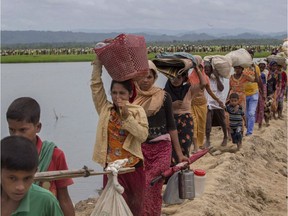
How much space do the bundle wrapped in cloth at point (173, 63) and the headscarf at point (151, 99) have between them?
0.96 meters

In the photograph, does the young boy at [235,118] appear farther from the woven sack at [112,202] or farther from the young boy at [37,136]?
the young boy at [37,136]

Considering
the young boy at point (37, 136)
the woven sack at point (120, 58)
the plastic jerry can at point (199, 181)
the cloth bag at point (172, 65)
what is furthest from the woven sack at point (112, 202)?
the plastic jerry can at point (199, 181)

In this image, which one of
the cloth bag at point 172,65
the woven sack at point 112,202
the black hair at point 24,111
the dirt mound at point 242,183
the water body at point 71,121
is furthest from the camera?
the water body at point 71,121

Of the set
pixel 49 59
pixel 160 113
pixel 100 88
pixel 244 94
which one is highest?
pixel 100 88

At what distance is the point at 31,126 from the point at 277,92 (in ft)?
38.8

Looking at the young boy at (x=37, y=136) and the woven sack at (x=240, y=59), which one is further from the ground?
the young boy at (x=37, y=136)

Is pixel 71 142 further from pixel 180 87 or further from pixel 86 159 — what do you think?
pixel 180 87

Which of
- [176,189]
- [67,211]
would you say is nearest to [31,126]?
[67,211]

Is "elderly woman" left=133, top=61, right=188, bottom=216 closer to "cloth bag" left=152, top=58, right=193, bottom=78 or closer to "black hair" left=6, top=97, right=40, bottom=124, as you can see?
"cloth bag" left=152, top=58, right=193, bottom=78

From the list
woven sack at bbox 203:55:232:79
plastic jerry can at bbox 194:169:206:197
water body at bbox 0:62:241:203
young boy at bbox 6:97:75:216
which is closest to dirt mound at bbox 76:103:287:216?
plastic jerry can at bbox 194:169:206:197

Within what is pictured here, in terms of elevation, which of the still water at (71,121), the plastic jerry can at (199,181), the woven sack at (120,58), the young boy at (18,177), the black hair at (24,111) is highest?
the woven sack at (120,58)

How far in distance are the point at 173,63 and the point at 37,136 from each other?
3.34 metres

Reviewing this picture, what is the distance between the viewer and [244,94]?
1052 cm

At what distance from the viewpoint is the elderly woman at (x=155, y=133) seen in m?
5.15
